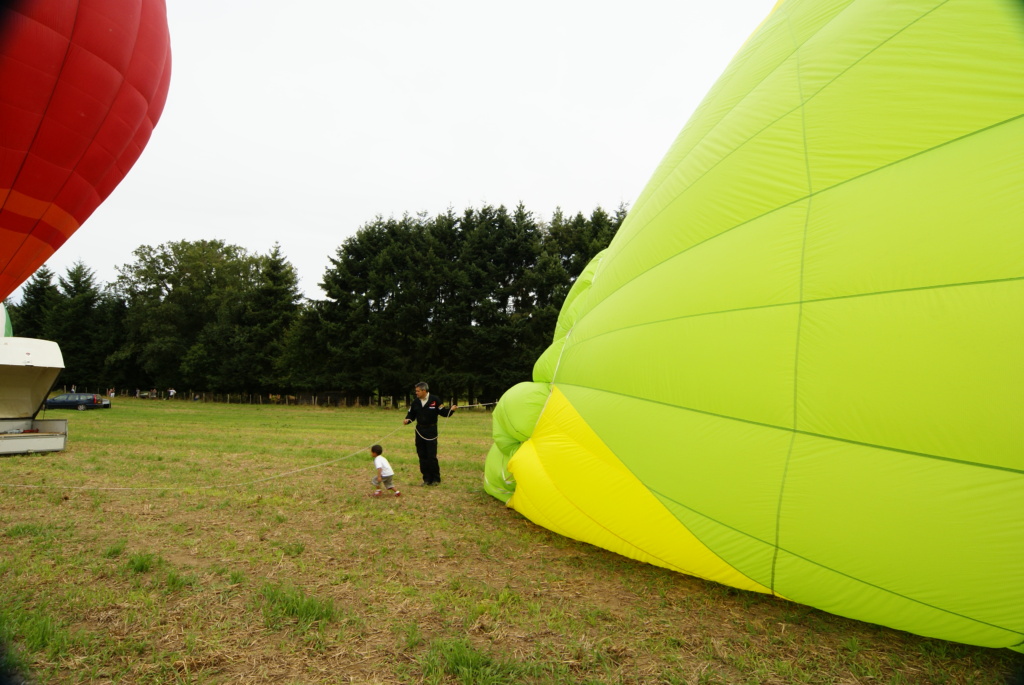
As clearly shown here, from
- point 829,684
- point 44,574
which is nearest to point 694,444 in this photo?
point 829,684

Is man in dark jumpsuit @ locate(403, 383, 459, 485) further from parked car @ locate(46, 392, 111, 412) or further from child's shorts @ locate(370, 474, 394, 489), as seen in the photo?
parked car @ locate(46, 392, 111, 412)

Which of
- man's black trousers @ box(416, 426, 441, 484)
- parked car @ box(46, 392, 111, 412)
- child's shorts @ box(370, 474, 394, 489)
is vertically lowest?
parked car @ box(46, 392, 111, 412)

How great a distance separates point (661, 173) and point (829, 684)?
366 cm

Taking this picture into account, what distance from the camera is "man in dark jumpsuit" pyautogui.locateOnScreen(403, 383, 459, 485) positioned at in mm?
7266

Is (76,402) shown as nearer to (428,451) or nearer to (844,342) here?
(428,451)

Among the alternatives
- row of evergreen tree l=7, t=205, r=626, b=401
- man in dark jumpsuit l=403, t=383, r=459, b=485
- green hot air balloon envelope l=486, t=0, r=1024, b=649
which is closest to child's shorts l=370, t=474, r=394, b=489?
man in dark jumpsuit l=403, t=383, r=459, b=485

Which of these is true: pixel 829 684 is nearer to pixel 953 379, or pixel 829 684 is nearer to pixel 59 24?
pixel 953 379

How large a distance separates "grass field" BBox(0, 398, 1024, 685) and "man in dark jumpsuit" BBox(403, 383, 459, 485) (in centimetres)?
128

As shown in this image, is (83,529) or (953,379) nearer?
(953,379)

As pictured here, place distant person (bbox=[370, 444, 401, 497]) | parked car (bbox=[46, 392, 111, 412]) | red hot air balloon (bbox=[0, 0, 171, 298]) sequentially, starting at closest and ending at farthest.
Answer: red hot air balloon (bbox=[0, 0, 171, 298])
distant person (bbox=[370, 444, 401, 497])
parked car (bbox=[46, 392, 111, 412])

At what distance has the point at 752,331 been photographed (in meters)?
3.10

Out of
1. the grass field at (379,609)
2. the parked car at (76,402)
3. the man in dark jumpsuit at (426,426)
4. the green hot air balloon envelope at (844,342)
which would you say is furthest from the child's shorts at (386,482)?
the parked car at (76,402)

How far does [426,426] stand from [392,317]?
86.8ft

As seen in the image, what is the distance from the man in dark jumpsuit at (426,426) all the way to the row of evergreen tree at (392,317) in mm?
20913
